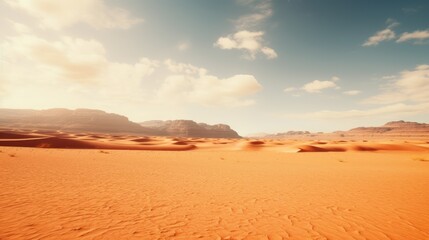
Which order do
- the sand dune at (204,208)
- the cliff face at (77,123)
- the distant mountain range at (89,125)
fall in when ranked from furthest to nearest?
the cliff face at (77,123) → the distant mountain range at (89,125) → the sand dune at (204,208)

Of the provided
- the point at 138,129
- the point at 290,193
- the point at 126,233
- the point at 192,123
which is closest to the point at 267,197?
the point at 290,193

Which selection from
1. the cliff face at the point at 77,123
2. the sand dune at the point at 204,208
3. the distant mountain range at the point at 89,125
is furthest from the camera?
the cliff face at the point at 77,123

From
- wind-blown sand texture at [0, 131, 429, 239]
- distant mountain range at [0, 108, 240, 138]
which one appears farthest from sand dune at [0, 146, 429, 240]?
distant mountain range at [0, 108, 240, 138]

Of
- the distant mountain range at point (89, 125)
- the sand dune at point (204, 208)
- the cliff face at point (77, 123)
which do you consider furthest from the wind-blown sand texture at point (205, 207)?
the cliff face at point (77, 123)

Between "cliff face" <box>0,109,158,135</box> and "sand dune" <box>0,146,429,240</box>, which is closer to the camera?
"sand dune" <box>0,146,429,240</box>

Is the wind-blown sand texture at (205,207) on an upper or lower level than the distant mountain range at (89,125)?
lower

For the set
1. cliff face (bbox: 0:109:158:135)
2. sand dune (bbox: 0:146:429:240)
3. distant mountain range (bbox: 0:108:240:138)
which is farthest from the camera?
cliff face (bbox: 0:109:158:135)

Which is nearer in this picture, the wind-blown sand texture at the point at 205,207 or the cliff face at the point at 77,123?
the wind-blown sand texture at the point at 205,207

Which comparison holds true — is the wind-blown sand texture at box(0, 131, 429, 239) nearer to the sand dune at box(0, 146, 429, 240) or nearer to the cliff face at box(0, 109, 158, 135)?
the sand dune at box(0, 146, 429, 240)

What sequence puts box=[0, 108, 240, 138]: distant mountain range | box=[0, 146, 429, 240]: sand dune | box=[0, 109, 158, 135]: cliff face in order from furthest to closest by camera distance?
box=[0, 109, 158, 135]: cliff face
box=[0, 108, 240, 138]: distant mountain range
box=[0, 146, 429, 240]: sand dune

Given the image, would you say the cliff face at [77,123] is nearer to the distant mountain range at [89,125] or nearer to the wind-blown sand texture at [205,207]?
the distant mountain range at [89,125]

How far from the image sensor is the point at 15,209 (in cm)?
634

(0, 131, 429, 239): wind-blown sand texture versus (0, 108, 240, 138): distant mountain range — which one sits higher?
(0, 108, 240, 138): distant mountain range

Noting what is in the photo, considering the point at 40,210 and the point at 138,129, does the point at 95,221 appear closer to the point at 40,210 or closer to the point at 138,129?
the point at 40,210
